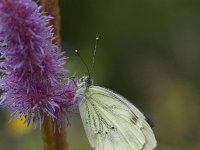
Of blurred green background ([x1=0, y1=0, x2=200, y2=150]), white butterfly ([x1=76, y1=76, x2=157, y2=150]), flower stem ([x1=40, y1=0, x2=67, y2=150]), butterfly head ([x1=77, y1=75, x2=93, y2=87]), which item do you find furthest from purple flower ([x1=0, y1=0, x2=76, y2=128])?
blurred green background ([x1=0, y1=0, x2=200, y2=150])

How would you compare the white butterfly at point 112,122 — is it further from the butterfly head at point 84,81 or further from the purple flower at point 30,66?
the purple flower at point 30,66

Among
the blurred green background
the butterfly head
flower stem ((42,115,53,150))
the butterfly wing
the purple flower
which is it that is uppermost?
the purple flower

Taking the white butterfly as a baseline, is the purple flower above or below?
above

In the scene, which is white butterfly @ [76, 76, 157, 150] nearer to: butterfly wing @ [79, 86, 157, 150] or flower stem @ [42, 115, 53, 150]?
butterfly wing @ [79, 86, 157, 150]

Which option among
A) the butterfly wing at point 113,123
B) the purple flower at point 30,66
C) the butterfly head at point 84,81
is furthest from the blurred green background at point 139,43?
the purple flower at point 30,66

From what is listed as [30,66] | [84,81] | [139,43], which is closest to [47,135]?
[30,66]

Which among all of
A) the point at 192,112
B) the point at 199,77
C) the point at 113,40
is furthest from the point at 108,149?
the point at 113,40

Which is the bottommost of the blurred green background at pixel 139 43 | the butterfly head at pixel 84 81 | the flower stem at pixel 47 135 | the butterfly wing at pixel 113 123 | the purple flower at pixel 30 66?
the blurred green background at pixel 139 43

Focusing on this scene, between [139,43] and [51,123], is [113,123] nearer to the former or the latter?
[51,123]
